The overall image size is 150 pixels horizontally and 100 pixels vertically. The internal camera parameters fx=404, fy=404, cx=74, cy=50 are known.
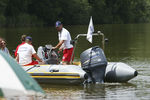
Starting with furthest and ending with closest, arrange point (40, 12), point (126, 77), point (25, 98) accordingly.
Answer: point (40, 12)
point (126, 77)
point (25, 98)

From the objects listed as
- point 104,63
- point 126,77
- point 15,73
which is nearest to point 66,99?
point 104,63

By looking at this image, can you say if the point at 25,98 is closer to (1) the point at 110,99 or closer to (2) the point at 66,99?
(2) the point at 66,99

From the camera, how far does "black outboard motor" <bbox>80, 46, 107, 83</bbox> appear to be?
30.6 feet

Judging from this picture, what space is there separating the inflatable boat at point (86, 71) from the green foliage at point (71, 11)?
45.7m

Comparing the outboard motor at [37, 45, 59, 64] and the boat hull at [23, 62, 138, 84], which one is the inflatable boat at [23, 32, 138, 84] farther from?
the outboard motor at [37, 45, 59, 64]

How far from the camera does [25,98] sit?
25.5ft

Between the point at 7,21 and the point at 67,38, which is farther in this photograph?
the point at 7,21

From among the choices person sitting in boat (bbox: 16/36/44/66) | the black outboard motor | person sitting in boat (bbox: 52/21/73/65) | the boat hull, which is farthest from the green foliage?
the black outboard motor

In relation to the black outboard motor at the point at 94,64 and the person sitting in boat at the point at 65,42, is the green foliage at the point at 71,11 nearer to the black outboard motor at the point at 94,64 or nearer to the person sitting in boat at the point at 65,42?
the person sitting in boat at the point at 65,42

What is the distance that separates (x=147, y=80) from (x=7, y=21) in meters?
48.0

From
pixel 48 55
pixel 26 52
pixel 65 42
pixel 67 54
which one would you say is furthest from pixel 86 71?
pixel 26 52

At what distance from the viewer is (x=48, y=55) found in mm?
10227

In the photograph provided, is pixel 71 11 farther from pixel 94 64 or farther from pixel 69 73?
pixel 69 73

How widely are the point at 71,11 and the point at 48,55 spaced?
63613 mm
